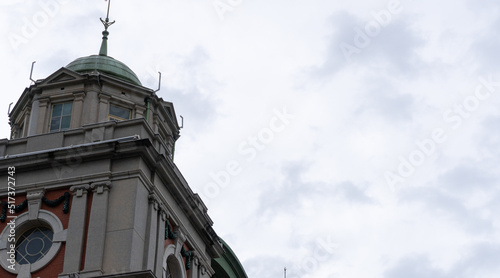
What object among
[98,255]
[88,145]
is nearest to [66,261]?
[98,255]

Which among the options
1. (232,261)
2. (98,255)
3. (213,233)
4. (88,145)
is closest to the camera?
(98,255)

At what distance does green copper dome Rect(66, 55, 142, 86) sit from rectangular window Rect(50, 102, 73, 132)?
2.52m

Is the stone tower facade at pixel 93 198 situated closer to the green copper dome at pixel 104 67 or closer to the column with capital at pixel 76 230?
the column with capital at pixel 76 230

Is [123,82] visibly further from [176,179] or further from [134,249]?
[134,249]

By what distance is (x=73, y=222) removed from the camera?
37.0 m

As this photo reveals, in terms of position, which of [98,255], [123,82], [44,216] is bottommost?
[98,255]

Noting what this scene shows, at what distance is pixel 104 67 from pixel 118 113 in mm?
3142

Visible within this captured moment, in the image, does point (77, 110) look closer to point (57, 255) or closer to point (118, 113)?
point (118, 113)

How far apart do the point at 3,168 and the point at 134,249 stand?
23.7ft

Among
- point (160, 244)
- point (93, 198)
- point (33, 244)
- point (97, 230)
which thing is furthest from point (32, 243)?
point (160, 244)

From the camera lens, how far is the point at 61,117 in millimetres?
43125

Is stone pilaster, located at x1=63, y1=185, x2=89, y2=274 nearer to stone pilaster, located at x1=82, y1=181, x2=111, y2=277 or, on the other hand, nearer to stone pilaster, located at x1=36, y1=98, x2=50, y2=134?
stone pilaster, located at x1=82, y1=181, x2=111, y2=277

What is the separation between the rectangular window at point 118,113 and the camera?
43.3 metres

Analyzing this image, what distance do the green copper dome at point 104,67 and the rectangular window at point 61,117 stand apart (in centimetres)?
252
